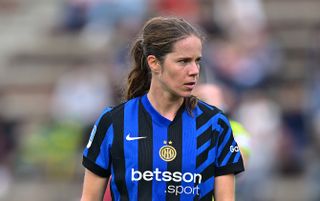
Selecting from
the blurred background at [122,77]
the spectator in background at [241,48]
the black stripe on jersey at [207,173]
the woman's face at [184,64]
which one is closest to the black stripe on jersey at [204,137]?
the black stripe on jersey at [207,173]

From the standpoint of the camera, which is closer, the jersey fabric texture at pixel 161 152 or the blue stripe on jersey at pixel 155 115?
the jersey fabric texture at pixel 161 152

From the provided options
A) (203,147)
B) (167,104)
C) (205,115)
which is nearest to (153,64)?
(167,104)

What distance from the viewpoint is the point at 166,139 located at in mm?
5527

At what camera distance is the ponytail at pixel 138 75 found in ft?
18.8

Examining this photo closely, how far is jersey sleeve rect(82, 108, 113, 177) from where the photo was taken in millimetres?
5578

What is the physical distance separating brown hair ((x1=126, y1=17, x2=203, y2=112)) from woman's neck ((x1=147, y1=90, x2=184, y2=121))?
58 mm

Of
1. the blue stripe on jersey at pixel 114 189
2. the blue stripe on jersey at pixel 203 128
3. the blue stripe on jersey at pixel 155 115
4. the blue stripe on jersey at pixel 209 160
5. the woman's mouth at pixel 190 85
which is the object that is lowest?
the blue stripe on jersey at pixel 114 189

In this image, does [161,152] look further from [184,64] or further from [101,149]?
[184,64]

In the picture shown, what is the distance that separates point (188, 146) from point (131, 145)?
0.90ft

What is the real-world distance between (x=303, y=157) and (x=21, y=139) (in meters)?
3.62

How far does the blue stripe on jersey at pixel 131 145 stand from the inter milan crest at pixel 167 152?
125 millimetres

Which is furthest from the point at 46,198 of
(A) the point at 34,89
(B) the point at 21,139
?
(A) the point at 34,89

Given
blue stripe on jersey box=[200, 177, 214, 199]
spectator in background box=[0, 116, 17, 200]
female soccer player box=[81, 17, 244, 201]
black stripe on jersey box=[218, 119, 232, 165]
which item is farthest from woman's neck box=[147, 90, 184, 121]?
spectator in background box=[0, 116, 17, 200]

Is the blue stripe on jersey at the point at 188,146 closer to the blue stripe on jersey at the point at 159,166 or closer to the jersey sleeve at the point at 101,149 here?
the blue stripe on jersey at the point at 159,166
